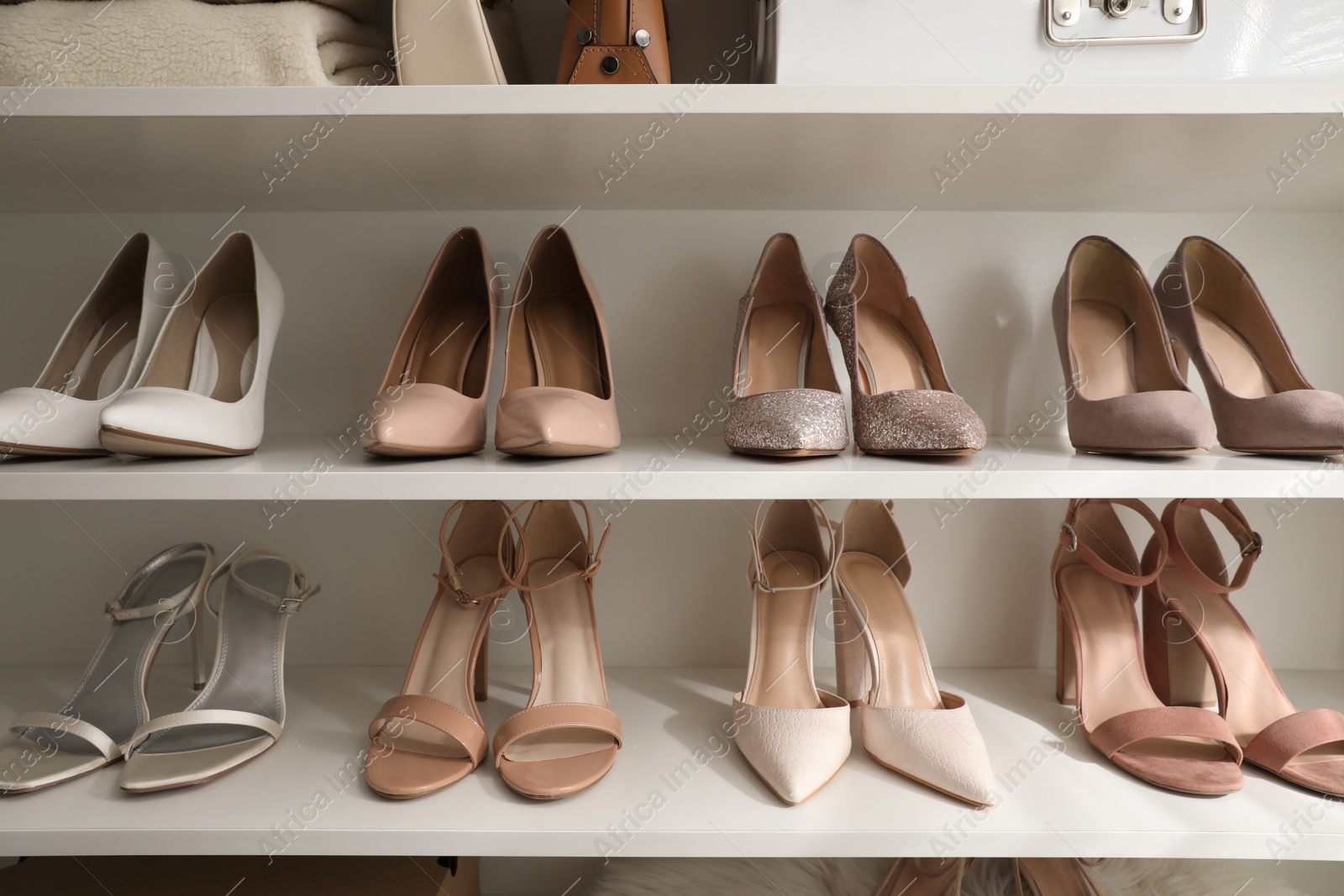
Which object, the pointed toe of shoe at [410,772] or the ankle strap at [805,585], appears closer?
the pointed toe of shoe at [410,772]

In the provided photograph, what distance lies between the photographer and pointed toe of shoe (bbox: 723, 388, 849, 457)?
69 cm

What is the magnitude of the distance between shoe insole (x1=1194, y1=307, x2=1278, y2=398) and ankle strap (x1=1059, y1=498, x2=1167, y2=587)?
19 centimetres

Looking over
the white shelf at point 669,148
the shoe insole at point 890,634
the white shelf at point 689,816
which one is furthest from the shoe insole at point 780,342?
the white shelf at point 689,816

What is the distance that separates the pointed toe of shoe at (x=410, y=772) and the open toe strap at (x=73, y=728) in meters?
0.27

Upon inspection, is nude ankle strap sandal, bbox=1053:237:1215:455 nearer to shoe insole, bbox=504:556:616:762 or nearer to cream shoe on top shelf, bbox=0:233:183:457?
shoe insole, bbox=504:556:616:762

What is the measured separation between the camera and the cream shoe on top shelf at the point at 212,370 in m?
0.64

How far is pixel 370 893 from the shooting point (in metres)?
0.81

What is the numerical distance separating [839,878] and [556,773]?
47 centimetres

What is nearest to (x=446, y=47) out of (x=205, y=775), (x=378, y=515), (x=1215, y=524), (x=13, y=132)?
(x=13, y=132)

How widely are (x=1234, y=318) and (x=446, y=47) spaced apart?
962 mm

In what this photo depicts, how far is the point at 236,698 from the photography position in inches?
32.3

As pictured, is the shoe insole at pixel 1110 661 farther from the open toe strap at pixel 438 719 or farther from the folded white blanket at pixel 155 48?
the folded white blanket at pixel 155 48

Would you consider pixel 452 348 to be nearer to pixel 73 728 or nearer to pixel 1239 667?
pixel 73 728

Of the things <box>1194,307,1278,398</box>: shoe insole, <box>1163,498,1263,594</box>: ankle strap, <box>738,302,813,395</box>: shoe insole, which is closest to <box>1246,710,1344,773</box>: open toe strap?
<box>1163,498,1263,594</box>: ankle strap
